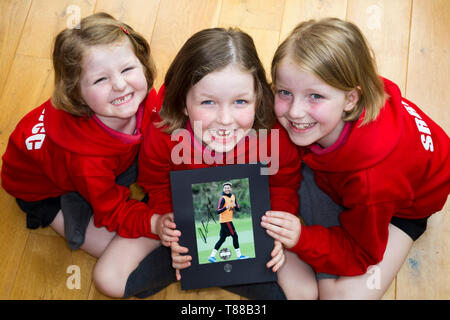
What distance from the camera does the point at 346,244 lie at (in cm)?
126

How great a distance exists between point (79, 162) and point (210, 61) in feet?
1.46

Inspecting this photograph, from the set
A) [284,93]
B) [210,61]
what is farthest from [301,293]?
[210,61]

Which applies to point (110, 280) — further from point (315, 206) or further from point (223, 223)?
point (315, 206)

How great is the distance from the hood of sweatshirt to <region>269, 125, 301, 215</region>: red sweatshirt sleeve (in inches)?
5.8

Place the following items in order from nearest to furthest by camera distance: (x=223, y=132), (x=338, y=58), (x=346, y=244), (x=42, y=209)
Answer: (x=338, y=58) → (x=223, y=132) → (x=346, y=244) → (x=42, y=209)

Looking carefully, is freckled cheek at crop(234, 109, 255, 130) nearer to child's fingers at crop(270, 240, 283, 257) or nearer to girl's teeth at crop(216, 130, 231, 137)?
girl's teeth at crop(216, 130, 231, 137)

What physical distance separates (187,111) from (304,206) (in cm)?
50

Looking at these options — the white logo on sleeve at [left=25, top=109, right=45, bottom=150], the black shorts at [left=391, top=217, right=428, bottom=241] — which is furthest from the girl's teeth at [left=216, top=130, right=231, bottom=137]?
the black shorts at [left=391, top=217, right=428, bottom=241]

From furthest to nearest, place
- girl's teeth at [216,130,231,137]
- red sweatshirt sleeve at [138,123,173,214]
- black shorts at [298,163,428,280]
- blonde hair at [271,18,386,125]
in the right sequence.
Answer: black shorts at [298,163,428,280]
red sweatshirt sleeve at [138,123,173,214]
girl's teeth at [216,130,231,137]
blonde hair at [271,18,386,125]

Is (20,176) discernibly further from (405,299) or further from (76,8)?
(405,299)

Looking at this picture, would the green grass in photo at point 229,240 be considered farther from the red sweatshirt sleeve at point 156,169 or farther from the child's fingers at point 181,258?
the red sweatshirt sleeve at point 156,169

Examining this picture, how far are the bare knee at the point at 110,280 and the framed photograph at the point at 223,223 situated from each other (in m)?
0.22

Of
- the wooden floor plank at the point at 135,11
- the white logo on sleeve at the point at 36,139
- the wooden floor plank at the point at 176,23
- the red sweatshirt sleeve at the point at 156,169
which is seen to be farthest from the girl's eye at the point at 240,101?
the wooden floor plank at the point at 135,11

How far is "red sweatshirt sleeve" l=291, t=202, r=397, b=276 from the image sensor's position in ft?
3.86
